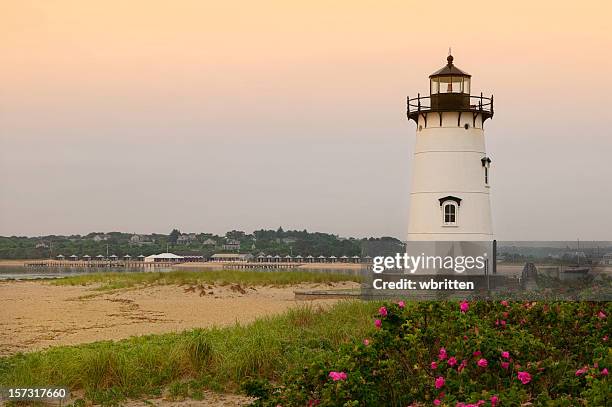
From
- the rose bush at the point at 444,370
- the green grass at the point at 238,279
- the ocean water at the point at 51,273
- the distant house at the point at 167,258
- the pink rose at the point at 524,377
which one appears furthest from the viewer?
the distant house at the point at 167,258

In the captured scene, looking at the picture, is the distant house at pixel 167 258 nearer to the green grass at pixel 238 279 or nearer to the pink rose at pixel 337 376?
the green grass at pixel 238 279

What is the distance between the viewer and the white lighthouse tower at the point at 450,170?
2495 centimetres

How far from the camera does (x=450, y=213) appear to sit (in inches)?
981

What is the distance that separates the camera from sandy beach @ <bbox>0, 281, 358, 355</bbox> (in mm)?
17125

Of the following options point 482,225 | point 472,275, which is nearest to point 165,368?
point 472,275

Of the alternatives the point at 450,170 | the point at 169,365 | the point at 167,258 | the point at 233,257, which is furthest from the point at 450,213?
the point at 167,258

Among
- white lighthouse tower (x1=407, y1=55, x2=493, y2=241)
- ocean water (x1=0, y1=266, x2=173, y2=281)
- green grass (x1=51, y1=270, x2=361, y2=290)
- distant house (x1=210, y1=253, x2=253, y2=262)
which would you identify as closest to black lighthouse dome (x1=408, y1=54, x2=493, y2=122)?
white lighthouse tower (x1=407, y1=55, x2=493, y2=241)

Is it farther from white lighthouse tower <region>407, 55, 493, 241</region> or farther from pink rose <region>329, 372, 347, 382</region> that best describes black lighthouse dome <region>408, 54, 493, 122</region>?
pink rose <region>329, 372, 347, 382</region>

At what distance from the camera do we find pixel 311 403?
6.28 metres

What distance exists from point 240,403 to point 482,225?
17410mm

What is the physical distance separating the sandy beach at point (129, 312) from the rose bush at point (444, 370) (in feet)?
28.6

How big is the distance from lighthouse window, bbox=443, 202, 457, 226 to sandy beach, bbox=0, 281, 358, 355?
4.94 m

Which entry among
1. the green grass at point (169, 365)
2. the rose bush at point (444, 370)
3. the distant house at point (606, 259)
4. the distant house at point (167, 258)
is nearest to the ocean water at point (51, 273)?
the distant house at point (167, 258)

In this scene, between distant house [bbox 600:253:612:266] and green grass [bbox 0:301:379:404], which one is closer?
green grass [bbox 0:301:379:404]
